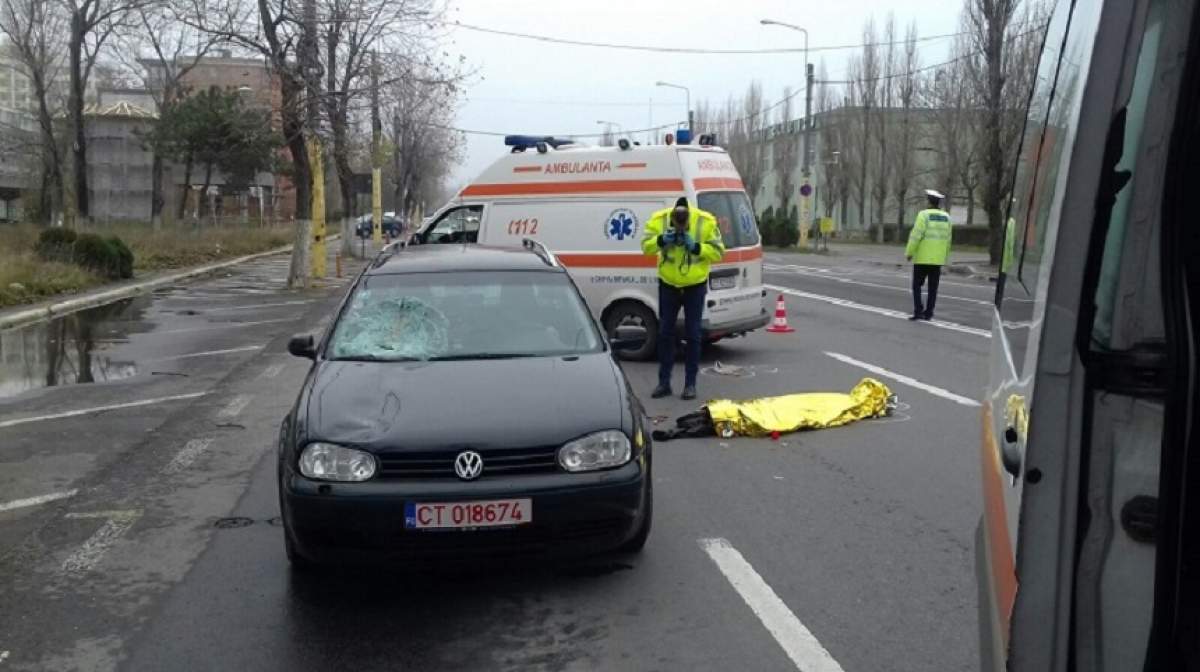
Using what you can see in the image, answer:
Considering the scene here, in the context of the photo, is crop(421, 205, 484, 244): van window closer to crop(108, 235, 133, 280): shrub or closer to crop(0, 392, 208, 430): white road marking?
crop(0, 392, 208, 430): white road marking

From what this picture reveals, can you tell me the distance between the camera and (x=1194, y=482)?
1.83m

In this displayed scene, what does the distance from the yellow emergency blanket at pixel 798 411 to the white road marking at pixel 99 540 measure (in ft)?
13.6

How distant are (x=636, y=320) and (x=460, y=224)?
2637 mm

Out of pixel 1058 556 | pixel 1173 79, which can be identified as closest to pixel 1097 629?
pixel 1058 556

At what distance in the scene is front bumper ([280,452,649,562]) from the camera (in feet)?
14.5

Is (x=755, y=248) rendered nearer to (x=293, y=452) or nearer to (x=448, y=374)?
(x=448, y=374)

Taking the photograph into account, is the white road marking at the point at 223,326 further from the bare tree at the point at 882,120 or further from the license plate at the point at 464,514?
the bare tree at the point at 882,120

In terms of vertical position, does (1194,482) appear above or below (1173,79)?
below

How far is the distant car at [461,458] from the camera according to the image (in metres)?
4.45

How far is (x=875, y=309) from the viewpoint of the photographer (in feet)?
60.3

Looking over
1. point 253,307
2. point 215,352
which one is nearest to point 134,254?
point 253,307

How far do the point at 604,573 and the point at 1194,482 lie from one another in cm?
354

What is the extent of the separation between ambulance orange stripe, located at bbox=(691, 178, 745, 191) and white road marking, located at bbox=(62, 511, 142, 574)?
283 inches

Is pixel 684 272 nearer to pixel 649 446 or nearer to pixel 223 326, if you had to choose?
pixel 649 446
